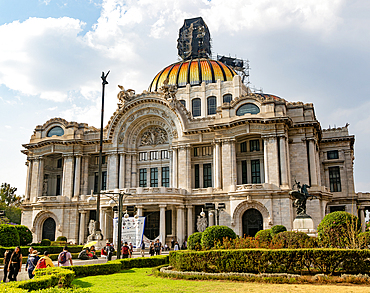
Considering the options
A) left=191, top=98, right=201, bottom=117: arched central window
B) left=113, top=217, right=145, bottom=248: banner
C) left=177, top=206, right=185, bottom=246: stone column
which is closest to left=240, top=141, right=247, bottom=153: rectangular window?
left=177, top=206, right=185, bottom=246: stone column

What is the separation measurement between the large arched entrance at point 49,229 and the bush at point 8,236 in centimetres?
2048

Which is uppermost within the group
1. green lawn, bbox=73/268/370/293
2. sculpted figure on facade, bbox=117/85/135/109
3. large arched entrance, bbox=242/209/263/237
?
sculpted figure on facade, bbox=117/85/135/109

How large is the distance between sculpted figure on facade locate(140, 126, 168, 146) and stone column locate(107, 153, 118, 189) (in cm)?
449

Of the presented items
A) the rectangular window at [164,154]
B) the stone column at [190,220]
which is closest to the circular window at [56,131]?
the rectangular window at [164,154]

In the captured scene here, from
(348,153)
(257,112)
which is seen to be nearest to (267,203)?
(257,112)

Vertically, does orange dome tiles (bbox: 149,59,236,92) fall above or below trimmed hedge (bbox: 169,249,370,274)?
above

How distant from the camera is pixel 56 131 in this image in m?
55.8

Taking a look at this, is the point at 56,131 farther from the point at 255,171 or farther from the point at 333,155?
the point at 333,155

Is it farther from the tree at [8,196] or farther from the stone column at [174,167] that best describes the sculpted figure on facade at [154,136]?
the tree at [8,196]

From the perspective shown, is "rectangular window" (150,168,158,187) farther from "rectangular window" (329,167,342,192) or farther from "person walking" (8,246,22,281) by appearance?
"person walking" (8,246,22,281)

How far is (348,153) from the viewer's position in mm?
54250

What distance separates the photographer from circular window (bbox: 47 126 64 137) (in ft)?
182

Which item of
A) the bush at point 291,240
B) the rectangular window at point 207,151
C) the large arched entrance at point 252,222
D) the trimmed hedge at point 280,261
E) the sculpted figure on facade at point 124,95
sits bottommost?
the trimmed hedge at point 280,261

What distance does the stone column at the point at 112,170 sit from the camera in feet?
170
